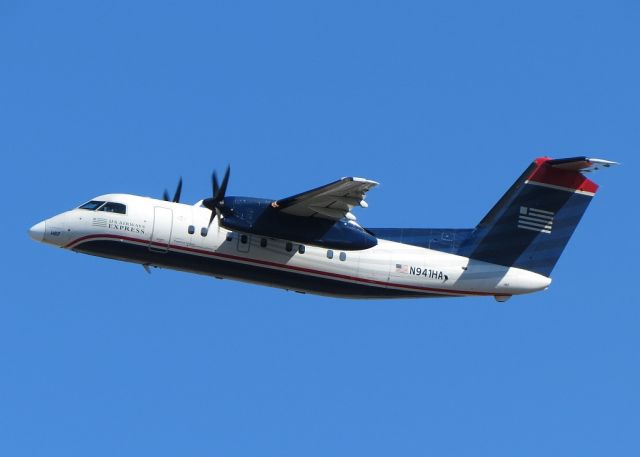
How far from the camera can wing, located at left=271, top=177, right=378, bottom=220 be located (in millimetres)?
25750

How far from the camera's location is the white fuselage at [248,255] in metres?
27.3

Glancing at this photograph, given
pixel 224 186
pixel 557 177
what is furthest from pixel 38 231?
pixel 557 177

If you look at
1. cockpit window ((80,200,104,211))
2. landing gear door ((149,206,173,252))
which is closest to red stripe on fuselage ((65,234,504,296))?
landing gear door ((149,206,173,252))

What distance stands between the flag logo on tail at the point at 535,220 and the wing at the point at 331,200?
486 centimetres

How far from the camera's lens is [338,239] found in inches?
1081

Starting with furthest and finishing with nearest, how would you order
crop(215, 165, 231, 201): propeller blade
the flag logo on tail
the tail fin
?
the flag logo on tail → the tail fin → crop(215, 165, 231, 201): propeller blade

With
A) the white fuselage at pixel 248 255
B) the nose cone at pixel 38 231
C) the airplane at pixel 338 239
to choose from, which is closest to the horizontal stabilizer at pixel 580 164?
the airplane at pixel 338 239

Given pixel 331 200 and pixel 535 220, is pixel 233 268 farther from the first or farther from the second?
pixel 535 220

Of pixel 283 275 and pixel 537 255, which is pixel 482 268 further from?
pixel 283 275

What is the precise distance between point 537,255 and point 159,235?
972 cm

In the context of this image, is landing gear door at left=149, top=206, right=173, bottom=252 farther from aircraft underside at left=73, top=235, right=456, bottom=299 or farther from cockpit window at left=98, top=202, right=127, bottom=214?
cockpit window at left=98, top=202, right=127, bottom=214

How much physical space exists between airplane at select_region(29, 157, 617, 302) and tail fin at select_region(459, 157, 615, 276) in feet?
0.08

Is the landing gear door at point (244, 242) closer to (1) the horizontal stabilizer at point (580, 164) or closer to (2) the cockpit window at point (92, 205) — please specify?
(2) the cockpit window at point (92, 205)

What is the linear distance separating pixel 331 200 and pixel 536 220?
→ 611cm
